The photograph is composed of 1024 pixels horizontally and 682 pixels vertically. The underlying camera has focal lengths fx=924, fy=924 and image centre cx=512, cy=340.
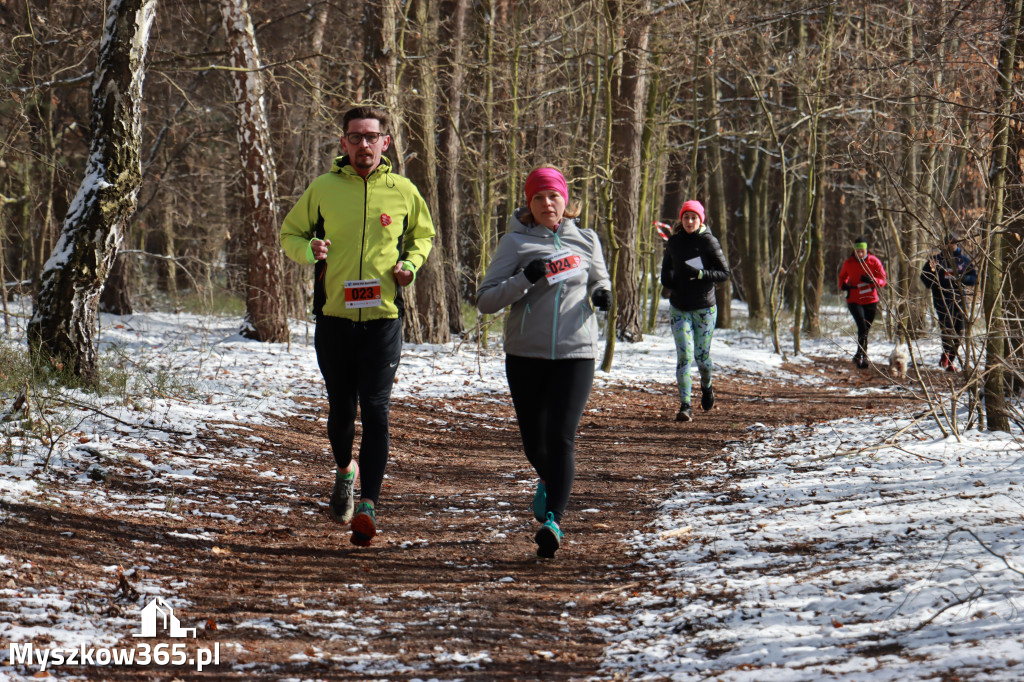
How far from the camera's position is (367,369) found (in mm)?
5031

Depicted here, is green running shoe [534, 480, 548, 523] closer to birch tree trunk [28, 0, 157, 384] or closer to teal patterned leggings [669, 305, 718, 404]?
birch tree trunk [28, 0, 157, 384]

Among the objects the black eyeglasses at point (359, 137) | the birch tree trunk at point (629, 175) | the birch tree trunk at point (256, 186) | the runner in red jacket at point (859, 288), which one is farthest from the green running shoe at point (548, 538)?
the birch tree trunk at point (629, 175)

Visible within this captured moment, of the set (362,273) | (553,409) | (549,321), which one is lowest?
(553,409)

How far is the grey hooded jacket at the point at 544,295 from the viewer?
16.1ft

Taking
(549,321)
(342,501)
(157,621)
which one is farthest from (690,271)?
(157,621)

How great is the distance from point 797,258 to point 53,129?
1436 centimetres

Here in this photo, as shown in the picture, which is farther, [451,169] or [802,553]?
[451,169]

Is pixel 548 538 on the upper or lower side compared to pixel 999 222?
lower

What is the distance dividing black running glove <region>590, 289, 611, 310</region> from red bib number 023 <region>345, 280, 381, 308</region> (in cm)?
116

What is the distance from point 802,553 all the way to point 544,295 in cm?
185

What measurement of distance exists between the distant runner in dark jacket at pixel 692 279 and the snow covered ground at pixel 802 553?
3.81ft

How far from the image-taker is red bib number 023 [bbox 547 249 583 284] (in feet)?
16.1

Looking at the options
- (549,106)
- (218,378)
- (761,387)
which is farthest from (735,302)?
(218,378)

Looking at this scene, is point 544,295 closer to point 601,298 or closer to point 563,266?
point 563,266
